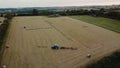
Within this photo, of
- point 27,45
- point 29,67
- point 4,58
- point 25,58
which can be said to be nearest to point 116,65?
point 29,67

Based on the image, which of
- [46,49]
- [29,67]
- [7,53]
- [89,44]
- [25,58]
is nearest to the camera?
[29,67]

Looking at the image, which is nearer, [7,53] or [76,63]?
[76,63]

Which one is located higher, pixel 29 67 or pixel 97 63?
pixel 97 63

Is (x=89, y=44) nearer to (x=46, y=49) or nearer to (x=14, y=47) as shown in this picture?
(x=46, y=49)

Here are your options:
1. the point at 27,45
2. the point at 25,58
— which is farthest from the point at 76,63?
the point at 27,45

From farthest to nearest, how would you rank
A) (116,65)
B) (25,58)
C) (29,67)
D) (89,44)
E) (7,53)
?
(89,44)
(7,53)
(25,58)
(29,67)
(116,65)

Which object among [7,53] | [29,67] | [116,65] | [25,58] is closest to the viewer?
[116,65]

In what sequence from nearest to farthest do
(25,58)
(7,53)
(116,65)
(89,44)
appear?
(116,65)
(25,58)
(7,53)
(89,44)

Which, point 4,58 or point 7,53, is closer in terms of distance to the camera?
point 4,58

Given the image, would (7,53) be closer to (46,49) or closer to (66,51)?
(46,49)
